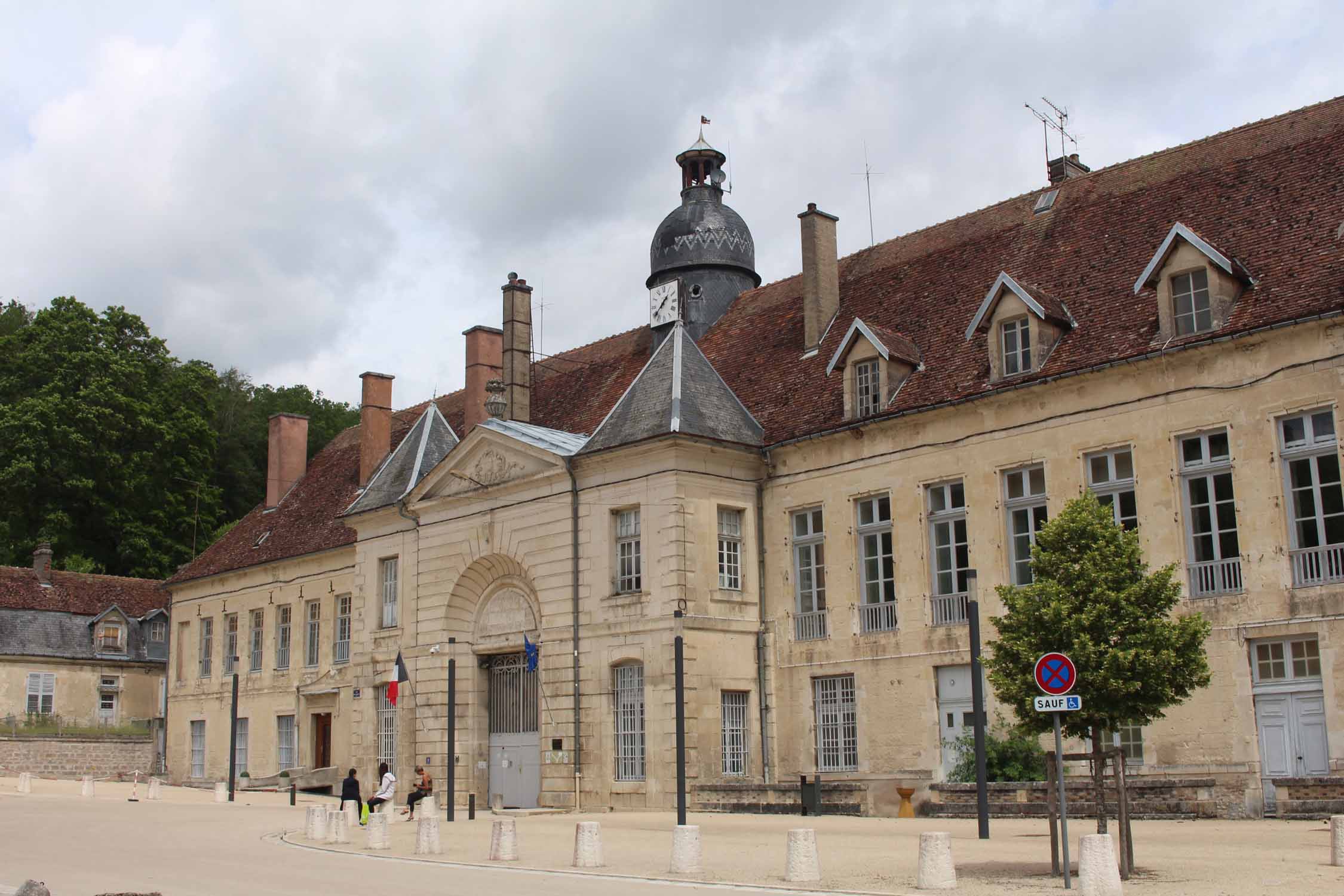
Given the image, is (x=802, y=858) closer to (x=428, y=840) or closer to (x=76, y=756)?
(x=428, y=840)

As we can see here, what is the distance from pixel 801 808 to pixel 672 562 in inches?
210

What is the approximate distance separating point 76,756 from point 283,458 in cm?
1153

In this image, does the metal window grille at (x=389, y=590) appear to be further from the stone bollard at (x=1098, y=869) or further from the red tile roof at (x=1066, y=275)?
the stone bollard at (x=1098, y=869)

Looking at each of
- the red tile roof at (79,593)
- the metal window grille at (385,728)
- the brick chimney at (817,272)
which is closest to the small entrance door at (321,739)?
the metal window grille at (385,728)

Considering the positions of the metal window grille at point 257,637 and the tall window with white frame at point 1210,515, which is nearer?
the tall window with white frame at point 1210,515

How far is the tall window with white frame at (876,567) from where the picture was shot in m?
26.7

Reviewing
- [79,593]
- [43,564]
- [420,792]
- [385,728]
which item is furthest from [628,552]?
[43,564]

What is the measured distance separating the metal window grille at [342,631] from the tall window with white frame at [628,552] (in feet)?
44.1

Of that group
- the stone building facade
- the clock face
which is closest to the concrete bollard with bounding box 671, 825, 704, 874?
the stone building facade

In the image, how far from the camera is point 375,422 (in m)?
41.5

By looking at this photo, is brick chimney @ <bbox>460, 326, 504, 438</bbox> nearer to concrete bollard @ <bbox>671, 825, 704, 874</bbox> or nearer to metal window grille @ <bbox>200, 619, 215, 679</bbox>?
metal window grille @ <bbox>200, 619, 215, 679</bbox>

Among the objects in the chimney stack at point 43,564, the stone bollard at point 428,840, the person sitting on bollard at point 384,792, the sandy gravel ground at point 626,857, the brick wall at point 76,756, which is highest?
the chimney stack at point 43,564

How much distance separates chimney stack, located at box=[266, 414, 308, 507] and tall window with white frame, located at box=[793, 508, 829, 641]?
23501mm

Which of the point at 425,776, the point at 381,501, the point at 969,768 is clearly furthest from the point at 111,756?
the point at 969,768
